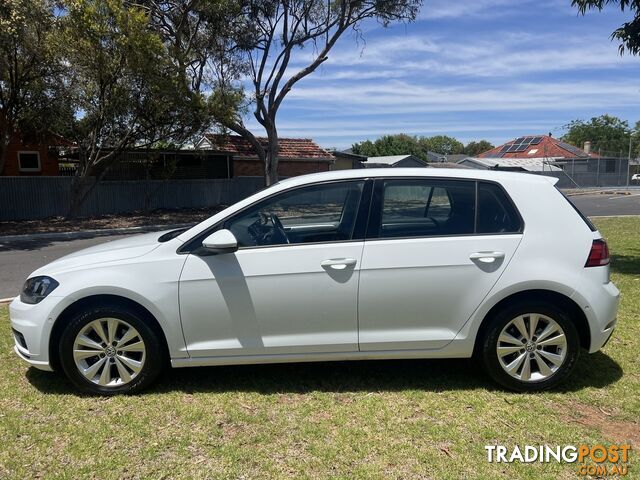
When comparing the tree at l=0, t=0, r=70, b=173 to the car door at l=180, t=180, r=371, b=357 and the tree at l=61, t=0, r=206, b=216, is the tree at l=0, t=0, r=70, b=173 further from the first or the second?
the car door at l=180, t=180, r=371, b=357

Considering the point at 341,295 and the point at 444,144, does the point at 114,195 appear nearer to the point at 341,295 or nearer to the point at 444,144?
the point at 341,295

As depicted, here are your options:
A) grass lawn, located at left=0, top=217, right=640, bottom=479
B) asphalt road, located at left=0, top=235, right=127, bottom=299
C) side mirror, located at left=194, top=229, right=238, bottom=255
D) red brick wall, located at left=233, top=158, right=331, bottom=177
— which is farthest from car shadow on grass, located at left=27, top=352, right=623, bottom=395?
red brick wall, located at left=233, top=158, right=331, bottom=177

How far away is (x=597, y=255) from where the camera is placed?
381cm

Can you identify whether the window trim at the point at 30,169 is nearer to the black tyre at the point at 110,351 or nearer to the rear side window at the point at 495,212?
the black tyre at the point at 110,351

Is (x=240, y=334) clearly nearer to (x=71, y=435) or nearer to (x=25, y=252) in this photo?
(x=71, y=435)

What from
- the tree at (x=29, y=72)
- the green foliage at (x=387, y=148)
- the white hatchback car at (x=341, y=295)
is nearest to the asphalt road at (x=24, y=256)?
the white hatchback car at (x=341, y=295)

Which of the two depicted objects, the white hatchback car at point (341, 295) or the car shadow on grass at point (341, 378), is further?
the car shadow on grass at point (341, 378)

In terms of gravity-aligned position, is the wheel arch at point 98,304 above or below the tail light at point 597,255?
below

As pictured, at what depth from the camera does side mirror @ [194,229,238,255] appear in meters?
3.63

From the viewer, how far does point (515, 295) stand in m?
3.79

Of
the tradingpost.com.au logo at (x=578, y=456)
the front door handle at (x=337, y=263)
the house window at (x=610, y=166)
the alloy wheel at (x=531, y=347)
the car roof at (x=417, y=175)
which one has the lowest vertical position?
the tradingpost.com.au logo at (x=578, y=456)

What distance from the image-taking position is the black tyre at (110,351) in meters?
3.76

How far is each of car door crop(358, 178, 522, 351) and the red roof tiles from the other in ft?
75.9

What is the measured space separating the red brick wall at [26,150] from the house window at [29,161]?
0.41 ft
